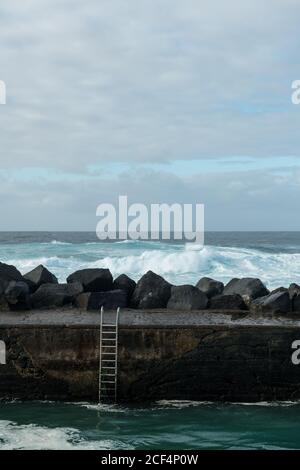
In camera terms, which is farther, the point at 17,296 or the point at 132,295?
the point at 132,295

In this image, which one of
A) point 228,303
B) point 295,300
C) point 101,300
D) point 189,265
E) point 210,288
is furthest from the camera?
point 189,265

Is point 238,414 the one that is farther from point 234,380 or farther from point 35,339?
point 35,339

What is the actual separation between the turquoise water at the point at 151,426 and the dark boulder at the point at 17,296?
→ 6.74 ft

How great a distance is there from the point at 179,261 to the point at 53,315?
22.7 metres

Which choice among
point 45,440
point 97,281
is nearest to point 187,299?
point 97,281

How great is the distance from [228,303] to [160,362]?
2163 mm

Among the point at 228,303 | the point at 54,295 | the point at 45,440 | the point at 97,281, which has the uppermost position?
the point at 97,281

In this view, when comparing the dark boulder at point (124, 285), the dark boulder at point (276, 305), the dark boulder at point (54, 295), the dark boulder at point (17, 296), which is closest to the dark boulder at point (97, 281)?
the dark boulder at point (124, 285)

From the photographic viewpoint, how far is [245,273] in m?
31.6

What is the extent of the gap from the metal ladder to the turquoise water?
0.83ft

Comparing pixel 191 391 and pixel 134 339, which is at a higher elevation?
pixel 134 339

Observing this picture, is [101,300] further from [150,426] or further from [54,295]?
[150,426]

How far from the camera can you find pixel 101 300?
11672 mm
